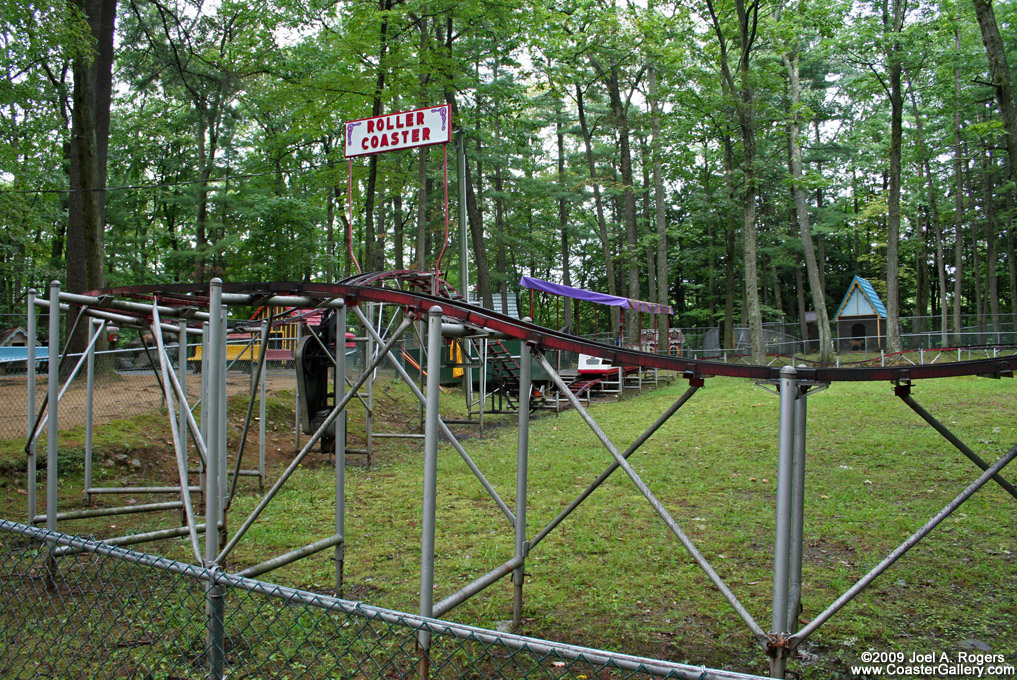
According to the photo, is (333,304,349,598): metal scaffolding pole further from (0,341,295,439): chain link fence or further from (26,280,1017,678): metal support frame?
(0,341,295,439): chain link fence

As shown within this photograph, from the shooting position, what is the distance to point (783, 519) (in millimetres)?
3297

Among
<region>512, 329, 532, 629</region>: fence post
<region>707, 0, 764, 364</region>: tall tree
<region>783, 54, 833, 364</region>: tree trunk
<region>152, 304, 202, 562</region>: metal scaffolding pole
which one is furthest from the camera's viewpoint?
<region>783, 54, 833, 364</region>: tree trunk

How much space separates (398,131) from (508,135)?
19.5m

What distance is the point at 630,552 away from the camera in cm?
630

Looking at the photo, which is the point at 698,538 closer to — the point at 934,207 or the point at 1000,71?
the point at 1000,71

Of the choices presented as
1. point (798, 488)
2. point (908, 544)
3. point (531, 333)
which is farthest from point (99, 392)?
point (908, 544)

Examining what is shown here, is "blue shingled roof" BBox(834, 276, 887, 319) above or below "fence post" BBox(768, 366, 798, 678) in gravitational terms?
above

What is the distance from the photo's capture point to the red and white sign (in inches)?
500

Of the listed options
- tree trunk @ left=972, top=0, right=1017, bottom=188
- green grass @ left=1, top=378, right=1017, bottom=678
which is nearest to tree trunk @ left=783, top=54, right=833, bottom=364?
green grass @ left=1, top=378, right=1017, bottom=678

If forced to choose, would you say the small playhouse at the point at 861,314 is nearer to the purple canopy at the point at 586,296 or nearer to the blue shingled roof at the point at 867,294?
the blue shingled roof at the point at 867,294

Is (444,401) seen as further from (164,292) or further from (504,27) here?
(164,292)

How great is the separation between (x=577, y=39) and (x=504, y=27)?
873 centimetres

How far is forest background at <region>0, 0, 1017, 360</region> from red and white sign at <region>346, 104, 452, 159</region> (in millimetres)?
3425

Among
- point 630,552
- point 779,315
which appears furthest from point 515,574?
point 779,315
